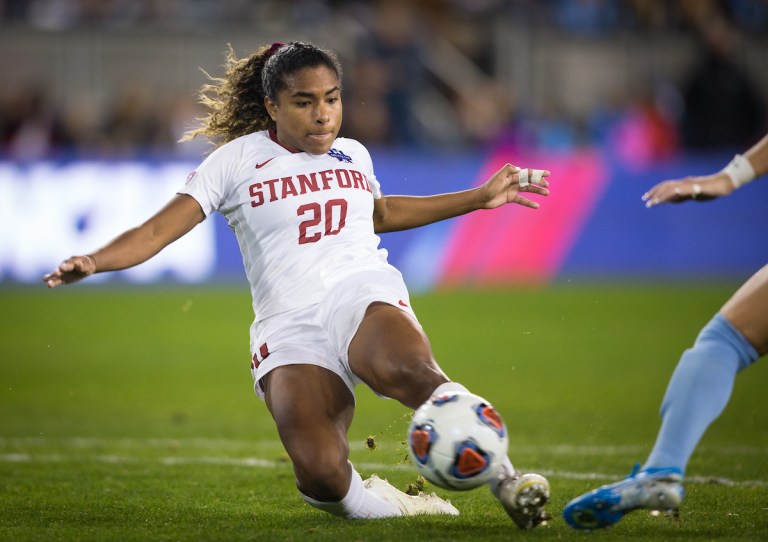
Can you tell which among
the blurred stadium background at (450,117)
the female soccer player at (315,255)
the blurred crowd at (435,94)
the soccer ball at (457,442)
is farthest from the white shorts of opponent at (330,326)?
the blurred crowd at (435,94)

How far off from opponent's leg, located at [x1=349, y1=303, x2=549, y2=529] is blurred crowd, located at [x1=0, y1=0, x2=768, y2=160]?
12.0m

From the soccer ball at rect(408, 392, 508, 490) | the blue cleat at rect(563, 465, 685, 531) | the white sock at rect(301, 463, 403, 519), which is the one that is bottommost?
the white sock at rect(301, 463, 403, 519)

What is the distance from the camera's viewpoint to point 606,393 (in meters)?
9.38

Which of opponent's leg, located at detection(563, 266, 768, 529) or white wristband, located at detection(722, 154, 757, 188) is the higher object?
white wristband, located at detection(722, 154, 757, 188)

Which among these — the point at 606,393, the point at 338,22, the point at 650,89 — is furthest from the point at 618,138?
the point at 606,393

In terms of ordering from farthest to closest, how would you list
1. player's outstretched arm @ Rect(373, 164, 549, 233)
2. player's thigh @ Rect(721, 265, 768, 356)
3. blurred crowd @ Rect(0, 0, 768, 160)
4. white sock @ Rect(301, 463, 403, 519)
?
blurred crowd @ Rect(0, 0, 768, 160), player's outstretched arm @ Rect(373, 164, 549, 233), white sock @ Rect(301, 463, 403, 519), player's thigh @ Rect(721, 265, 768, 356)

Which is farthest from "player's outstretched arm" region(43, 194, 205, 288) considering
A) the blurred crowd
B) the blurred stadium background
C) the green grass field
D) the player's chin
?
the blurred crowd

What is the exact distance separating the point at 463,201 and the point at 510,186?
25 centimetres

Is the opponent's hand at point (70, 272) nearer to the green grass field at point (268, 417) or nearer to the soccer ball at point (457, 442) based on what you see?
the green grass field at point (268, 417)

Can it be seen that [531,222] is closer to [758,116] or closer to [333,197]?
[758,116]

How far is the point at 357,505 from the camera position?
5.24m

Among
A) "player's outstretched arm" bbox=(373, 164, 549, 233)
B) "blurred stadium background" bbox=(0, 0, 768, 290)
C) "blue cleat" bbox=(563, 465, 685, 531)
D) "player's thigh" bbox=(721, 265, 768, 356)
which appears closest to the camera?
"blue cleat" bbox=(563, 465, 685, 531)

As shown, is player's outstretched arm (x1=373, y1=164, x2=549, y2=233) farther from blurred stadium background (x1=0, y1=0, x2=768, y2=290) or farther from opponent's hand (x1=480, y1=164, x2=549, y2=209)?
blurred stadium background (x1=0, y1=0, x2=768, y2=290)

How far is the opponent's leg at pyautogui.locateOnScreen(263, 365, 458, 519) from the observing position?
5.07 meters
